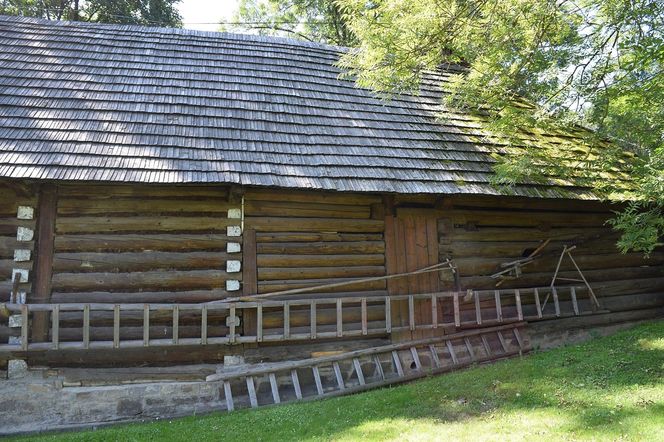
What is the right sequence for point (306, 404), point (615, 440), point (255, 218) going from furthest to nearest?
1. point (255, 218)
2. point (306, 404)
3. point (615, 440)

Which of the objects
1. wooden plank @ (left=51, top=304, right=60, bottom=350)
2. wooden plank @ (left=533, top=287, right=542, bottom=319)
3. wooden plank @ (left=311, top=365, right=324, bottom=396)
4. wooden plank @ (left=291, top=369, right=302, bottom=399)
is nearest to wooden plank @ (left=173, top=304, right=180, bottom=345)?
wooden plank @ (left=51, top=304, right=60, bottom=350)

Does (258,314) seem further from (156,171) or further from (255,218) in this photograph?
(156,171)

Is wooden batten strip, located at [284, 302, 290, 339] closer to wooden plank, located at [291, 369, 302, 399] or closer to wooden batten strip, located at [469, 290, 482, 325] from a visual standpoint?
wooden plank, located at [291, 369, 302, 399]

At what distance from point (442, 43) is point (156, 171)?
4.68m

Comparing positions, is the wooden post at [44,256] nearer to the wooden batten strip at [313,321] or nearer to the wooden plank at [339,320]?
the wooden batten strip at [313,321]

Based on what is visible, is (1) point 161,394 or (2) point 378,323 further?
(2) point 378,323

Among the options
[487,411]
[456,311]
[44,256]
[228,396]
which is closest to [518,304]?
[456,311]

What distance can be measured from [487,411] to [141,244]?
4.75 metres

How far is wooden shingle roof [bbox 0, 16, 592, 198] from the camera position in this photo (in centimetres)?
595

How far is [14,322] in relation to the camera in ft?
18.3

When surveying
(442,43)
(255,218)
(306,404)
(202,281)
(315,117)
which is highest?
(442,43)

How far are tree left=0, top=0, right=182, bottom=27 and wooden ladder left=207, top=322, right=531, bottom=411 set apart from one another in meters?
17.5

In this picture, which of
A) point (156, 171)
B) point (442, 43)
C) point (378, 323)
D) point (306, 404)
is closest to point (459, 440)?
point (306, 404)

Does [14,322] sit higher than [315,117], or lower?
lower
